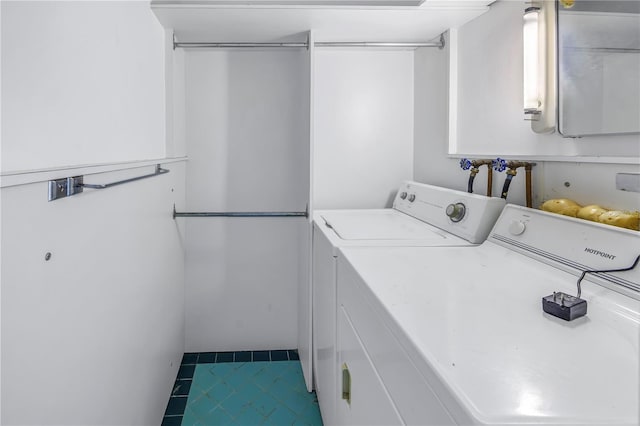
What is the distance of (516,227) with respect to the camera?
143 cm

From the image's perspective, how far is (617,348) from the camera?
749 mm

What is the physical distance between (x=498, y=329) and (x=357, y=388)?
0.58 metres

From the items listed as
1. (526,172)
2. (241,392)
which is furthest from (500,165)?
(241,392)

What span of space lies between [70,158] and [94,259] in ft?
0.93

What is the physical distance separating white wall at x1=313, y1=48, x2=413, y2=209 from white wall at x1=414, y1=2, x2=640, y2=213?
0.32 feet

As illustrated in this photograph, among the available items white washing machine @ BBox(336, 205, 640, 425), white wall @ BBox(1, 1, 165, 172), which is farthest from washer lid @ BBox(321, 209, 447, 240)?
white wall @ BBox(1, 1, 165, 172)

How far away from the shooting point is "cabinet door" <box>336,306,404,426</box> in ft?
3.27

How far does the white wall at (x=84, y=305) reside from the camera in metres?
0.81

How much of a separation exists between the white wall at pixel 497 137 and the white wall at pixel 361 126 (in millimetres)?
99

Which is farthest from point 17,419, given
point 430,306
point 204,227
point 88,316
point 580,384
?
point 204,227

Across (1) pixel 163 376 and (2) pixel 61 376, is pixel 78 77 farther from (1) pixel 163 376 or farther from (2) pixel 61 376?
(1) pixel 163 376

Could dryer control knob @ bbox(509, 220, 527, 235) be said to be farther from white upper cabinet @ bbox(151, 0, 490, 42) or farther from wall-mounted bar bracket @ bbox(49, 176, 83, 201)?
wall-mounted bar bracket @ bbox(49, 176, 83, 201)

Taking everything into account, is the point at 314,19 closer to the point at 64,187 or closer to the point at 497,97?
the point at 497,97

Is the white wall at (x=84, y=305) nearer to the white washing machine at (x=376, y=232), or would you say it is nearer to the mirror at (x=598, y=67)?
the white washing machine at (x=376, y=232)
